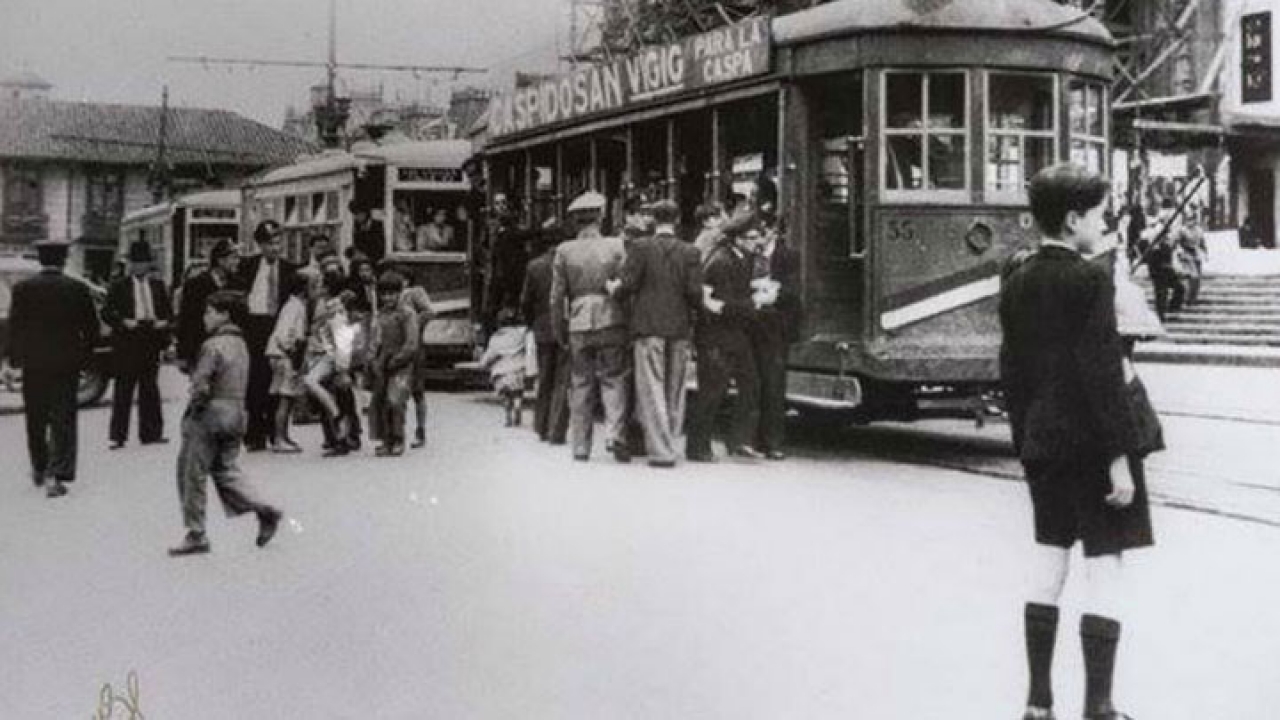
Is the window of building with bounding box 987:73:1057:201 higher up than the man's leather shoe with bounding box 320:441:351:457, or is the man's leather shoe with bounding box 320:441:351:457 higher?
the window of building with bounding box 987:73:1057:201

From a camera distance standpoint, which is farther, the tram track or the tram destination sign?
the tram destination sign

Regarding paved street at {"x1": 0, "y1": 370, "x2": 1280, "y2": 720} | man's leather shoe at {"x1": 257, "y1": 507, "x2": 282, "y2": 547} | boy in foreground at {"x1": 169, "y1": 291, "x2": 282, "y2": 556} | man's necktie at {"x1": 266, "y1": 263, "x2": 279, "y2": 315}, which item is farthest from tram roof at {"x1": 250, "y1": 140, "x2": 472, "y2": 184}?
man's leather shoe at {"x1": 257, "y1": 507, "x2": 282, "y2": 547}

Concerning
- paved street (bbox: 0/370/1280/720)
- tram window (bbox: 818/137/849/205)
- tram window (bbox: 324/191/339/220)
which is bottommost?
paved street (bbox: 0/370/1280/720)

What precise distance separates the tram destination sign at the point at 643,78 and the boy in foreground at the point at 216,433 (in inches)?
170

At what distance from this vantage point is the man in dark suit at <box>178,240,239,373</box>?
885cm

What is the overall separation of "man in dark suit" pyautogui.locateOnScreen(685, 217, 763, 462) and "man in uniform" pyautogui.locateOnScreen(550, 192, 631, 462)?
1.40 feet

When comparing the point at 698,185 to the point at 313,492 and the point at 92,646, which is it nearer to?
the point at 313,492

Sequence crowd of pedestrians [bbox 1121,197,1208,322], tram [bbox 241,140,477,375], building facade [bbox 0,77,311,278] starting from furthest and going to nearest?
crowd of pedestrians [bbox 1121,197,1208,322]
tram [bbox 241,140,477,375]
building facade [bbox 0,77,311,278]

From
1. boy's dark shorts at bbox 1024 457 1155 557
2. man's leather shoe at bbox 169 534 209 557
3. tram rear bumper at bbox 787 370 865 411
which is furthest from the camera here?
tram rear bumper at bbox 787 370 865 411

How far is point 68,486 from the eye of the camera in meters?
8.05

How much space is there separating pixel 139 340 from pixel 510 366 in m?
2.42

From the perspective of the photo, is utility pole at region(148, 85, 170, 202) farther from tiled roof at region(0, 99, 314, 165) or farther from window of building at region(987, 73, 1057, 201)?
window of building at region(987, 73, 1057, 201)

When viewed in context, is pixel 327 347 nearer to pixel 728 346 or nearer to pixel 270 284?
pixel 270 284

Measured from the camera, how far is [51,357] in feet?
26.5
